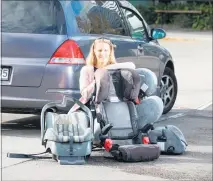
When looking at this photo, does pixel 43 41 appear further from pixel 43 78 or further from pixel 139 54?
pixel 139 54

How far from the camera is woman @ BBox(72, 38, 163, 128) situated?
8438mm

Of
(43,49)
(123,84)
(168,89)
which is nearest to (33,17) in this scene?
(43,49)

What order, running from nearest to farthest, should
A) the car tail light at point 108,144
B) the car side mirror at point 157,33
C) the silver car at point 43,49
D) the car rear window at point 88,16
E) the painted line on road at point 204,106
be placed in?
the car tail light at point 108,144
the silver car at point 43,49
the car rear window at point 88,16
the car side mirror at point 157,33
the painted line on road at point 204,106

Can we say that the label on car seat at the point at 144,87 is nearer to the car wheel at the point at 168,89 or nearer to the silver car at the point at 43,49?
the silver car at the point at 43,49

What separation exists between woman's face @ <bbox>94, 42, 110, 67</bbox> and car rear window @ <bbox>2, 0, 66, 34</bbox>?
40.0 inches

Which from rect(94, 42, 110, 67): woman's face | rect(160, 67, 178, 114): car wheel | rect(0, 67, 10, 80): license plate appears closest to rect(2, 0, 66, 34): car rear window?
rect(0, 67, 10, 80): license plate

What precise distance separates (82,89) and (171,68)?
3909 mm

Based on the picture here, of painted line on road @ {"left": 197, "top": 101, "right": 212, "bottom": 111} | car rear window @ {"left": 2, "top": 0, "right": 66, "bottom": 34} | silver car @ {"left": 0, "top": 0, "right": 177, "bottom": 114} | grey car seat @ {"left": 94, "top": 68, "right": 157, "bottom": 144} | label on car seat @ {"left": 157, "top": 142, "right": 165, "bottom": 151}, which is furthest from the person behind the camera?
painted line on road @ {"left": 197, "top": 101, "right": 212, "bottom": 111}

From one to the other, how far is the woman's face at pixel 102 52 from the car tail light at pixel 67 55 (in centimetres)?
78

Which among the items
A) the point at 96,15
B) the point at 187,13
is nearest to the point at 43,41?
the point at 96,15

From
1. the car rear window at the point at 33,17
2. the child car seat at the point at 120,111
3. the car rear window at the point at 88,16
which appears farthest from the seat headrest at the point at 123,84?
the car rear window at the point at 88,16

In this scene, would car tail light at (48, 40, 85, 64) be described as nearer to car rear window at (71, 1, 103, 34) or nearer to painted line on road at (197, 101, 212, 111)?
car rear window at (71, 1, 103, 34)

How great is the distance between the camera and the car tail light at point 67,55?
9.34 m

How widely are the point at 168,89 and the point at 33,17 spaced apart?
9.74 feet
